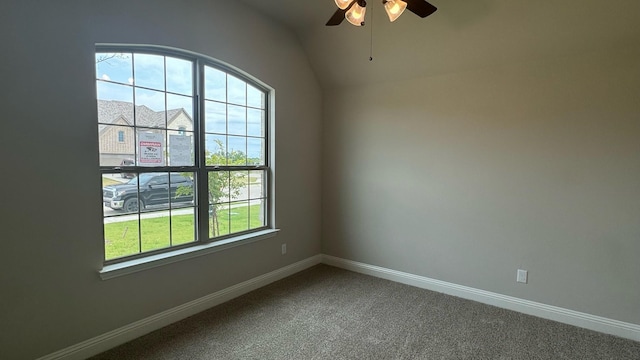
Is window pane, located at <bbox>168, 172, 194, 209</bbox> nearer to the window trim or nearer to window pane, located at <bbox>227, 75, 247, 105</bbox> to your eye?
the window trim

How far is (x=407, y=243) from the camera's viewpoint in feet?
11.9

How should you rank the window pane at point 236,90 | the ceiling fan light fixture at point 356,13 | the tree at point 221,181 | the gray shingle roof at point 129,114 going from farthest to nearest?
the window pane at point 236,90 < the tree at point 221,181 < the gray shingle roof at point 129,114 < the ceiling fan light fixture at point 356,13

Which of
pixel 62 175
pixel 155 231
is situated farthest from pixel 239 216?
pixel 62 175

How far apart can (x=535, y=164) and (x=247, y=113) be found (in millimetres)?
2850

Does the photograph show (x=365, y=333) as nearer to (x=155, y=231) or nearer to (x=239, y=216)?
(x=239, y=216)

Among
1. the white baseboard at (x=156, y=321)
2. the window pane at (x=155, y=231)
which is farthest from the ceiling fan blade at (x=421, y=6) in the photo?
the white baseboard at (x=156, y=321)

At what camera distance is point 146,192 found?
256 cm

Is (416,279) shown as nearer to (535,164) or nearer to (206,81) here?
(535,164)

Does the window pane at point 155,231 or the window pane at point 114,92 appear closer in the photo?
the window pane at point 114,92

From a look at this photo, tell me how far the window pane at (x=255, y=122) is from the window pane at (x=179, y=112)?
68 cm

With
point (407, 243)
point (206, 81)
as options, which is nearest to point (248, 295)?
point (407, 243)

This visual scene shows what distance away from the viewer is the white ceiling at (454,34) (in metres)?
2.42

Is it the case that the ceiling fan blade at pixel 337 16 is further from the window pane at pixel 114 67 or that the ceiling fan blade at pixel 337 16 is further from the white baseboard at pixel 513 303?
the white baseboard at pixel 513 303

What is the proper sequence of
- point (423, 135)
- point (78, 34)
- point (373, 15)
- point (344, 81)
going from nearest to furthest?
1. point (78, 34)
2. point (373, 15)
3. point (423, 135)
4. point (344, 81)
